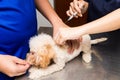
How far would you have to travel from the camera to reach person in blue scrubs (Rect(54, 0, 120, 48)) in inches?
33.2

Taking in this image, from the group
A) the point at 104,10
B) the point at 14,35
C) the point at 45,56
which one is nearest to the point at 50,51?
the point at 45,56

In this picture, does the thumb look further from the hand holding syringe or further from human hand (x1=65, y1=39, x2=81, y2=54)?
the hand holding syringe

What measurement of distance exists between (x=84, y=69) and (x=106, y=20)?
0.21m

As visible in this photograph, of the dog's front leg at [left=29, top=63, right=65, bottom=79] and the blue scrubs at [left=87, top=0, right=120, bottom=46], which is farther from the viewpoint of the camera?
the blue scrubs at [left=87, top=0, right=120, bottom=46]

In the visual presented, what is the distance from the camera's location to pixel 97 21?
86 centimetres

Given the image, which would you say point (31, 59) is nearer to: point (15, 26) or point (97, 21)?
point (15, 26)

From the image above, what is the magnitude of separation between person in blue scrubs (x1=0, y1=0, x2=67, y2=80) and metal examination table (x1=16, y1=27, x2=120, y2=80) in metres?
0.07

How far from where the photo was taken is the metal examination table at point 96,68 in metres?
0.87

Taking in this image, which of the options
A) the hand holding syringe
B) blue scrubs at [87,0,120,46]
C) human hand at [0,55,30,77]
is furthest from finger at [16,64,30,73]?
Answer: blue scrubs at [87,0,120,46]

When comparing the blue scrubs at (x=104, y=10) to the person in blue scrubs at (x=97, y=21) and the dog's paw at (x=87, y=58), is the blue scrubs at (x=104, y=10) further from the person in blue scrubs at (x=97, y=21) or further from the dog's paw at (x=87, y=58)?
the dog's paw at (x=87, y=58)

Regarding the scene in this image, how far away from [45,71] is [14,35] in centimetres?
18

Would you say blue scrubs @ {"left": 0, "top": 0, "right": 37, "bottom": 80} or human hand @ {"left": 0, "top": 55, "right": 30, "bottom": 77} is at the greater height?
blue scrubs @ {"left": 0, "top": 0, "right": 37, "bottom": 80}

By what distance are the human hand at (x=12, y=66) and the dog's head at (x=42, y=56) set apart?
3 centimetres

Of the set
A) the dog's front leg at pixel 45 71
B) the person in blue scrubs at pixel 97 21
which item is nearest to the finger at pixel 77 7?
the person in blue scrubs at pixel 97 21
